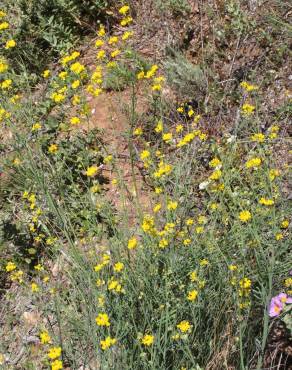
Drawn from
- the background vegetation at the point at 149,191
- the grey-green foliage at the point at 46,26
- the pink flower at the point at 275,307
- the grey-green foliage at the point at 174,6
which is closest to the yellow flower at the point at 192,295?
the background vegetation at the point at 149,191

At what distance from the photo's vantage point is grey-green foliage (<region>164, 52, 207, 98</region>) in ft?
12.4

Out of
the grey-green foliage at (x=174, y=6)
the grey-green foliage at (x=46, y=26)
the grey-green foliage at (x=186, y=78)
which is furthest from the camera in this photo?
the grey-green foliage at (x=46, y=26)

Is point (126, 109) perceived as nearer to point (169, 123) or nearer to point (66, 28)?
point (169, 123)

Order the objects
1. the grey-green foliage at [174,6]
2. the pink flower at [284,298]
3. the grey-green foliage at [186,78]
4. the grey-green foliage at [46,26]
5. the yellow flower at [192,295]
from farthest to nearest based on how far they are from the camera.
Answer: the grey-green foliage at [46,26], the grey-green foliage at [174,6], the grey-green foliage at [186,78], the pink flower at [284,298], the yellow flower at [192,295]

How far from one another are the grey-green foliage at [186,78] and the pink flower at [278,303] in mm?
1885

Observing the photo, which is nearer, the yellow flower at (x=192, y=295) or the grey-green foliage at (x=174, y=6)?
the yellow flower at (x=192, y=295)

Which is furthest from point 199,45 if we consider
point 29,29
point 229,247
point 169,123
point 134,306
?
point 134,306

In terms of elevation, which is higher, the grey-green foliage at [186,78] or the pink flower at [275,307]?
the grey-green foliage at [186,78]

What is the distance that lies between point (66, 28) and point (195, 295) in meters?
3.00

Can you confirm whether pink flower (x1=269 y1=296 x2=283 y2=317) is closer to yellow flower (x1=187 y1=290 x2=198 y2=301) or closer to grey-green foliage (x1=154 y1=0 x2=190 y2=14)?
yellow flower (x1=187 y1=290 x2=198 y2=301)

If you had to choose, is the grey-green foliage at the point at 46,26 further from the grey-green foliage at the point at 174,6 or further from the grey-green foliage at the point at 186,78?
the grey-green foliage at the point at 186,78

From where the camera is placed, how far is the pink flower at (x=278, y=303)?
223cm

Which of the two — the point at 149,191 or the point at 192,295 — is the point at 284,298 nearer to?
the point at 192,295

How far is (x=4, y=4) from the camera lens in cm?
479
